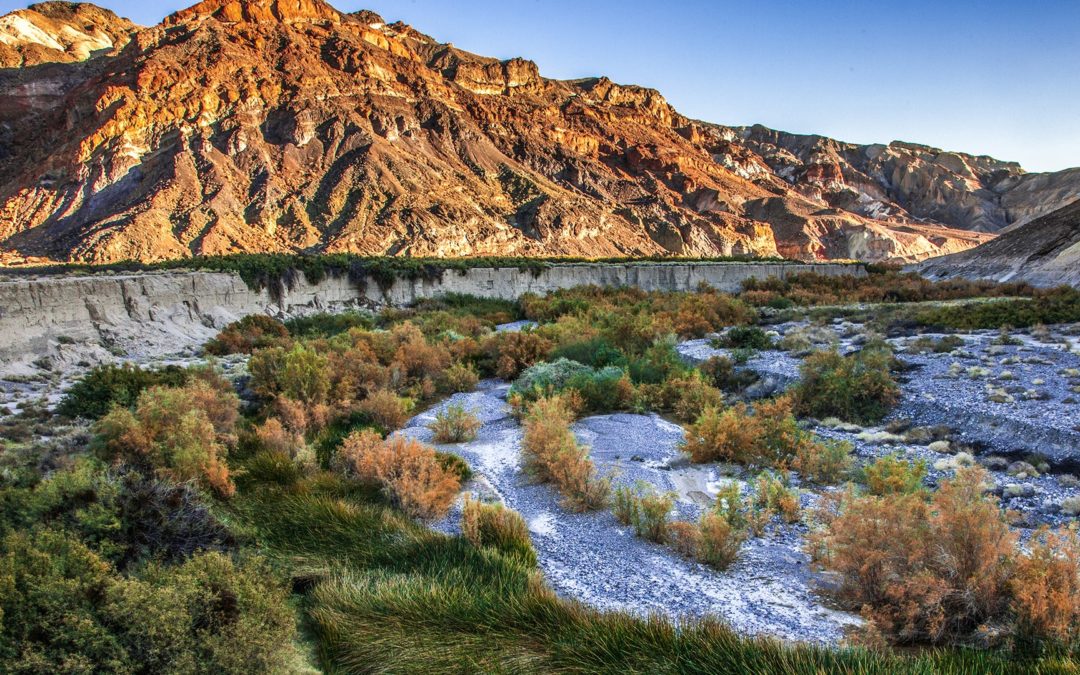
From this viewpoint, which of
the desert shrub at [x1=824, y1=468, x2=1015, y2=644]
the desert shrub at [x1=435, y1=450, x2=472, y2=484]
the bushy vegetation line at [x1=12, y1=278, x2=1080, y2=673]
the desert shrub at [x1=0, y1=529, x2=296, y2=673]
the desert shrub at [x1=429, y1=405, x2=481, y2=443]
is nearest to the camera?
the desert shrub at [x1=0, y1=529, x2=296, y2=673]

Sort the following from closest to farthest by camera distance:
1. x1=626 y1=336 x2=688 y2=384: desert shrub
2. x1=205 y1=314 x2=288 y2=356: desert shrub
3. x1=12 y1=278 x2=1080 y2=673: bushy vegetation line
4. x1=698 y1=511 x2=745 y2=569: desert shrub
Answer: x1=12 y1=278 x2=1080 y2=673: bushy vegetation line → x1=698 y1=511 x2=745 y2=569: desert shrub → x1=626 y1=336 x2=688 y2=384: desert shrub → x1=205 y1=314 x2=288 y2=356: desert shrub

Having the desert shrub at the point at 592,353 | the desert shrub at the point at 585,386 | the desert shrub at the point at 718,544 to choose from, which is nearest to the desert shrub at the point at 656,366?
the desert shrub at the point at 592,353

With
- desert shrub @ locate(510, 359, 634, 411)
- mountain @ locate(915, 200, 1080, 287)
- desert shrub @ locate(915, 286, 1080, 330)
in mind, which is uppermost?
mountain @ locate(915, 200, 1080, 287)

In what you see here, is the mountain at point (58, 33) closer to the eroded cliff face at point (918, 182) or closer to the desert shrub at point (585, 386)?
the desert shrub at point (585, 386)

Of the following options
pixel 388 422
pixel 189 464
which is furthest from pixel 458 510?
pixel 388 422

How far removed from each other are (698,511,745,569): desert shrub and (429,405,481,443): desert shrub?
492 cm

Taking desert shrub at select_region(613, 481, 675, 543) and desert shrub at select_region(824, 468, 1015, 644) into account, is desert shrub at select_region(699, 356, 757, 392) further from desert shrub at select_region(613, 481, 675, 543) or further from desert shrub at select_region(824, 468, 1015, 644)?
desert shrub at select_region(824, 468, 1015, 644)

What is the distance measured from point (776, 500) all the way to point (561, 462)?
99.3 inches

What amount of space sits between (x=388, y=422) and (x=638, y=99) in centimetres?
13929

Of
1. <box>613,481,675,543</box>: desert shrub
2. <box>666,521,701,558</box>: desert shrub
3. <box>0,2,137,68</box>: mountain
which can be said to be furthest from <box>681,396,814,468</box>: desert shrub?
<box>0,2,137,68</box>: mountain

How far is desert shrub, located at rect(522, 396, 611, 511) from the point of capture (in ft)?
22.3

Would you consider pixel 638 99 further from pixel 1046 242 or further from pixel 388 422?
pixel 388 422

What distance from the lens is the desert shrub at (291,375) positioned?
437 inches

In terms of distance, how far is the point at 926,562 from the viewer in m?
4.28
